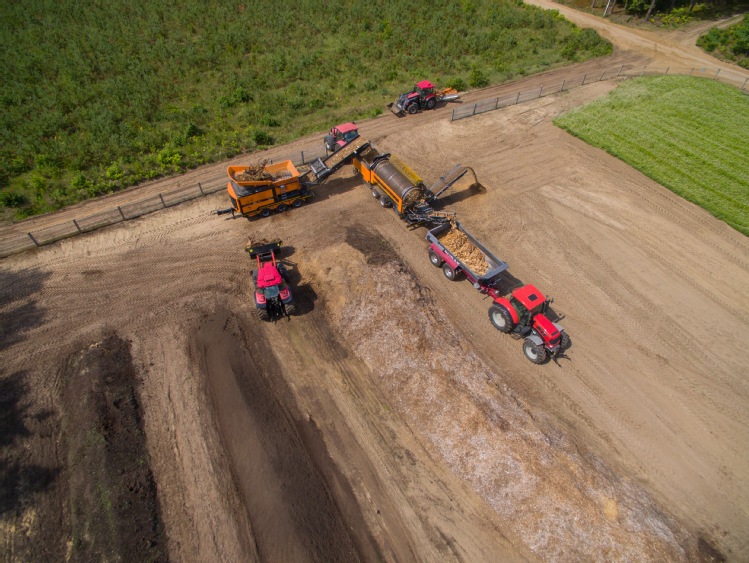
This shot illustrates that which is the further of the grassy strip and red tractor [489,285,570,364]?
the grassy strip

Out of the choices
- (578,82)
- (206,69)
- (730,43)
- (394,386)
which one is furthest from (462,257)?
(730,43)

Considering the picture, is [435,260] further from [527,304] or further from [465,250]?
[527,304]

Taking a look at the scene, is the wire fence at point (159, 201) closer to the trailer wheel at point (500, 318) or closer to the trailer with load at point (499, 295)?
the trailer with load at point (499, 295)

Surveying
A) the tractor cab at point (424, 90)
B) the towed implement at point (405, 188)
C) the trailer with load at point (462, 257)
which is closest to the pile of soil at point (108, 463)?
the trailer with load at point (462, 257)

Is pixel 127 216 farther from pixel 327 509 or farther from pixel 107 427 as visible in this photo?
pixel 327 509

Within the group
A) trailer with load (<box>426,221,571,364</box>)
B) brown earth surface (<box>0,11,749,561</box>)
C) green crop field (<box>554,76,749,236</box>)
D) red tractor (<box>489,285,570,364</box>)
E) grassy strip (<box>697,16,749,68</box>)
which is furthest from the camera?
grassy strip (<box>697,16,749,68</box>)

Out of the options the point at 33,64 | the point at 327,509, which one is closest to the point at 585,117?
the point at 327,509

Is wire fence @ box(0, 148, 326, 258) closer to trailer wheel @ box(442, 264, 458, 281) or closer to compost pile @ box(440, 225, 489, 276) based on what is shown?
compost pile @ box(440, 225, 489, 276)

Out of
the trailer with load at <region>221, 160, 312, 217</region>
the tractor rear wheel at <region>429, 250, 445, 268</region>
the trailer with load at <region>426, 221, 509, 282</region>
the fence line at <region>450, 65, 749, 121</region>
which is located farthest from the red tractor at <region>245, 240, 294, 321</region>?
the fence line at <region>450, 65, 749, 121</region>
